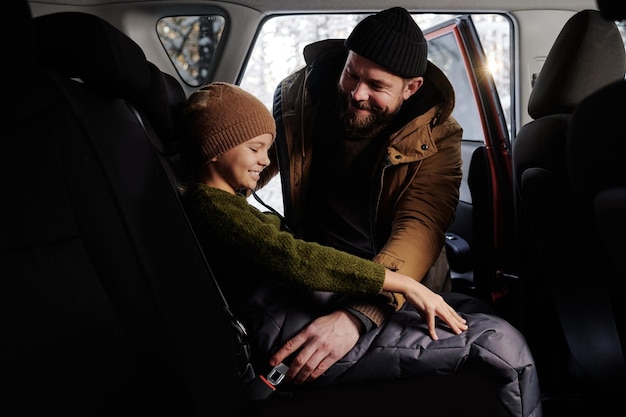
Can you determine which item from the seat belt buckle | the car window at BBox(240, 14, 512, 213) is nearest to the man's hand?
the seat belt buckle

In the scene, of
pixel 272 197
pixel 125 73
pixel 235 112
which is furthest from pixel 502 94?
pixel 125 73

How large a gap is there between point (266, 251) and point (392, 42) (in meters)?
0.83

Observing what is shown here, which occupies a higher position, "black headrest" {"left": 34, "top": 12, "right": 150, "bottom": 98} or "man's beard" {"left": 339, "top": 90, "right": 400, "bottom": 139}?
"black headrest" {"left": 34, "top": 12, "right": 150, "bottom": 98}

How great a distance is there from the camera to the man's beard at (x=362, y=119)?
5.82ft

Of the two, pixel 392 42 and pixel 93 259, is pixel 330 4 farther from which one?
pixel 93 259

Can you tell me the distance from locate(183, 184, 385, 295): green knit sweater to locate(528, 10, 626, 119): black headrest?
635mm

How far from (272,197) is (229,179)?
1.34 metres

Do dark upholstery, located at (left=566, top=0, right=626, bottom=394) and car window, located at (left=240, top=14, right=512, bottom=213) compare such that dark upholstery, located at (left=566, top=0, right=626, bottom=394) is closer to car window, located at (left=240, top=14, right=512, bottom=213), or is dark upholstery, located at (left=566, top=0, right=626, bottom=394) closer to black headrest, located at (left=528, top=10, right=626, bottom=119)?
black headrest, located at (left=528, top=10, right=626, bottom=119)

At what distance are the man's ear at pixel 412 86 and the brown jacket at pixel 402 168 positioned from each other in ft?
0.08

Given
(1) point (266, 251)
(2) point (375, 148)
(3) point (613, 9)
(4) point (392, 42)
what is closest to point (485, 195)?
(2) point (375, 148)

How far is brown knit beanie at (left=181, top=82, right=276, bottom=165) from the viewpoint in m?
1.27

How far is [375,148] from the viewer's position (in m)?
1.83

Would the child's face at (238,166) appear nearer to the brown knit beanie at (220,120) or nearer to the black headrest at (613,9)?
the brown knit beanie at (220,120)

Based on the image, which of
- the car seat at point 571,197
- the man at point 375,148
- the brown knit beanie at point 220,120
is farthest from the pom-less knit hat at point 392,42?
the brown knit beanie at point 220,120
